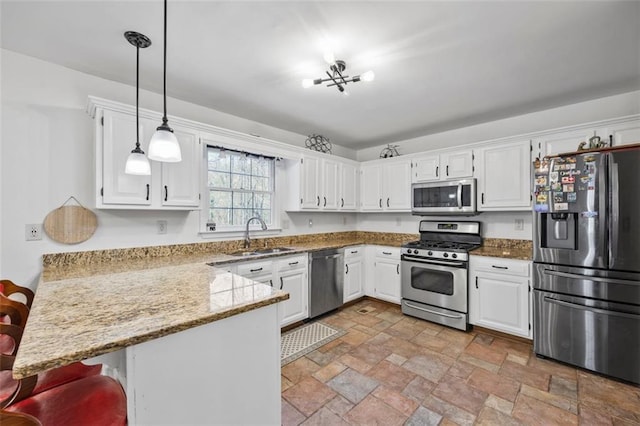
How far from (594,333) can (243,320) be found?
9.41 feet

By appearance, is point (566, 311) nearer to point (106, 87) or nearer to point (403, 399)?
point (403, 399)

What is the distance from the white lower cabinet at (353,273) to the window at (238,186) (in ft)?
3.98

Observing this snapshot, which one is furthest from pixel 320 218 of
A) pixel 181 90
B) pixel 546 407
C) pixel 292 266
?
pixel 546 407

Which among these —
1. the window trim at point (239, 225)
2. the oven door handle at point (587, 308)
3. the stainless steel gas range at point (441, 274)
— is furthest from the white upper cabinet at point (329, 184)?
the oven door handle at point (587, 308)

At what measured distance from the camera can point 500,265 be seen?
2955 mm

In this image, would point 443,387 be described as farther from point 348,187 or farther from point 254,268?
point 348,187

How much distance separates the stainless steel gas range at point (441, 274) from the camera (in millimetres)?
3186

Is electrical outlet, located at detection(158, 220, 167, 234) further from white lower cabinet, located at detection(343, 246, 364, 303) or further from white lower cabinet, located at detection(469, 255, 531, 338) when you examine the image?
white lower cabinet, located at detection(469, 255, 531, 338)

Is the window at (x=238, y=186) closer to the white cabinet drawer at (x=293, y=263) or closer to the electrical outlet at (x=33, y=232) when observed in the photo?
the white cabinet drawer at (x=293, y=263)

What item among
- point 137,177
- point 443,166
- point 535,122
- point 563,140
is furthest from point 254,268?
point 535,122

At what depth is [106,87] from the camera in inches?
98.8

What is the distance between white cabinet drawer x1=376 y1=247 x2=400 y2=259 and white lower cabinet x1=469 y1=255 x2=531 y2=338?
94 cm

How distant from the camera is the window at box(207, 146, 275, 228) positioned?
10.7 ft

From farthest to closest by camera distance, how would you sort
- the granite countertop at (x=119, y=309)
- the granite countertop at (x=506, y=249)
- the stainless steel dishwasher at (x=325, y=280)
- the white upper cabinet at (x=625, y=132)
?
the stainless steel dishwasher at (x=325, y=280)
the granite countertop at (x=506, y=249)
the white upper cabinet at (x=625, y=132)
the granite countertop at (x=119, y=309)
